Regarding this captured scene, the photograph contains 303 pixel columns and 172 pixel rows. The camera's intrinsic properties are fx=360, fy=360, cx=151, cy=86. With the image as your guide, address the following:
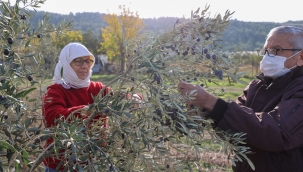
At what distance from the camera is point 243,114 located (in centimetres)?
207

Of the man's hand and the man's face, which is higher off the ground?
the man's face

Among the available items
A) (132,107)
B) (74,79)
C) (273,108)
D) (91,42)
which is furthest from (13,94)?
(91,42)

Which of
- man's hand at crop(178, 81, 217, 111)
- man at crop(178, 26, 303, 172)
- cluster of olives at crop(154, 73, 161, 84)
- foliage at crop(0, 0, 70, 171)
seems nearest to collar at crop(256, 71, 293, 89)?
Result: man at crop(178, 26, 303, 172)

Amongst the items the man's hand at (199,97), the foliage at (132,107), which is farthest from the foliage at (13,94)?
the man's hand at (199,97)

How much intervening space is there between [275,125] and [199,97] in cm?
47

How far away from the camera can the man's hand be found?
1.81 metres

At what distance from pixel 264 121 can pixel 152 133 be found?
75 cm

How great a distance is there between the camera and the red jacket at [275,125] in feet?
6.69

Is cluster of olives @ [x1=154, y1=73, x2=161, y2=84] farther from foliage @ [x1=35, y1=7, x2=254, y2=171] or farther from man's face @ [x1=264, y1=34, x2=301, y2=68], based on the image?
man's face @ [x1=264, y1=34, x2=301, y2=68]

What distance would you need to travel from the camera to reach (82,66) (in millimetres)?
2592

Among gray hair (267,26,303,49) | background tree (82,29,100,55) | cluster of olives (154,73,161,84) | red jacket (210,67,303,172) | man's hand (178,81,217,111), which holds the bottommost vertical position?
background tree (82,29,100,55)

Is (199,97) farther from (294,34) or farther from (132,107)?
(294,34)

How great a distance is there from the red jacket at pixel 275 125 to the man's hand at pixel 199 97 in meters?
0.05

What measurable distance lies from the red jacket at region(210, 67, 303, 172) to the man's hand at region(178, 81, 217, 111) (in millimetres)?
51
